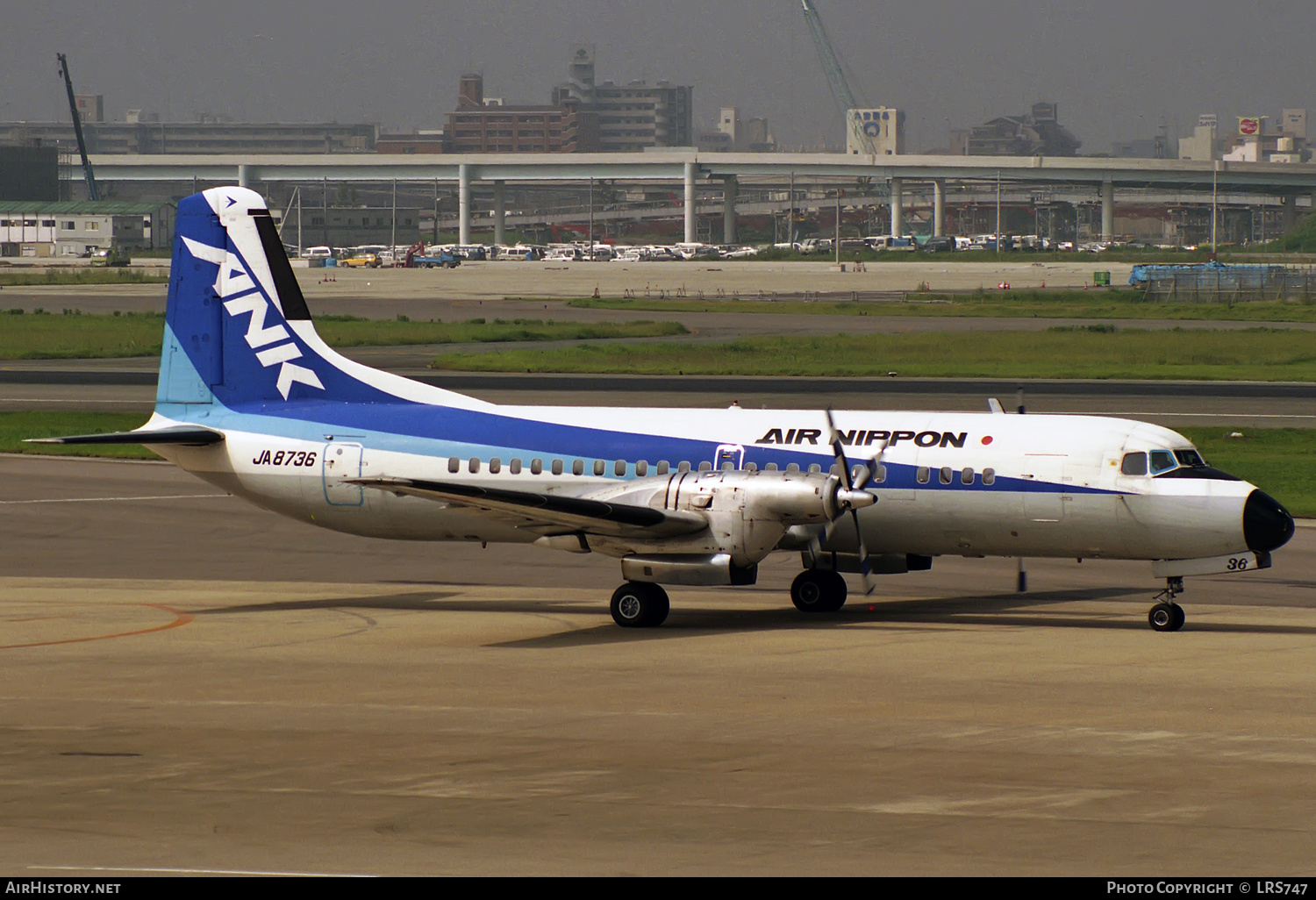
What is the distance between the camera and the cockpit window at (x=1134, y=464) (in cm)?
2553

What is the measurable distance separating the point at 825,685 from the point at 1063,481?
24.4 feet

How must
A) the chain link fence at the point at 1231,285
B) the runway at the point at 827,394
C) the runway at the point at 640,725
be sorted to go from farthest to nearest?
the chain link fence at the point at 1231,285 → the runway at the point at 827,394 → the runway at the point at 640,725

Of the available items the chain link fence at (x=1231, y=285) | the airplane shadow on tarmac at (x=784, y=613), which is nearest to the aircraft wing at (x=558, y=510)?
the airplane shadow on tarmac at (x=784, y=613)

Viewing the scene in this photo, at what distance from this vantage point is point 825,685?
67.5 ft

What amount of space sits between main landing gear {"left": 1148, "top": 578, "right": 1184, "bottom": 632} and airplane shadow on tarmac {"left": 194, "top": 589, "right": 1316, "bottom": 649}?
0.57 metres

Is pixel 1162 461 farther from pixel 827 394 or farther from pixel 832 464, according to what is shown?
pixel 827 394

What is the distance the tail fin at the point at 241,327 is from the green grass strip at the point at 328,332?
5561cm

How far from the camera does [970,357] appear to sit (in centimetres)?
8062

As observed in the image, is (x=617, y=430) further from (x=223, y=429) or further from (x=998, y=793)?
(x=998, y=793)

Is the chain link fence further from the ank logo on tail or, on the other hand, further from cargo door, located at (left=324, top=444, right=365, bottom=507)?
cargo door, located at (left=324, top=444, right=365, bottom=507)

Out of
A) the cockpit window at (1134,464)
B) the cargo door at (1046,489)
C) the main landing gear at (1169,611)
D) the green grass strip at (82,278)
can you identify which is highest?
the green grass strip at (82,278)

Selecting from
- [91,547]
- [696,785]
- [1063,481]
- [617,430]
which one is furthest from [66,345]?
[696,785]

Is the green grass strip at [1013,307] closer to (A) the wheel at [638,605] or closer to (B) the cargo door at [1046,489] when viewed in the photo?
(B) the cargo door at [1046,489]

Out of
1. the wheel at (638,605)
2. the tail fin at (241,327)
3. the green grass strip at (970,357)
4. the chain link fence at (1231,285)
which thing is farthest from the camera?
the chain link fence at (1231,285)
